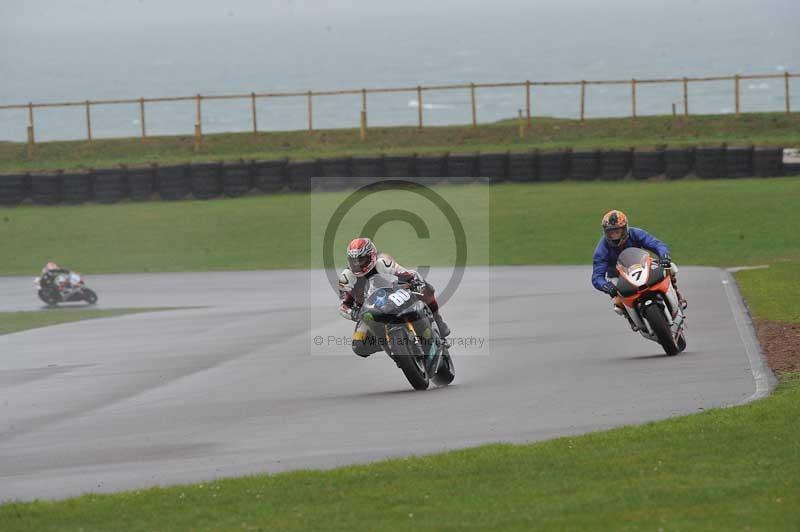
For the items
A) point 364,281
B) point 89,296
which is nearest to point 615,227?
point 364,281

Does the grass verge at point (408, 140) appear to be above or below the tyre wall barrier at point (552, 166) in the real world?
above

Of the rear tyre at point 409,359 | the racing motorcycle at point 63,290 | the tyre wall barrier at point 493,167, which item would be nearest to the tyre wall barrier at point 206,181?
the tyre wall barrier at point 493,167

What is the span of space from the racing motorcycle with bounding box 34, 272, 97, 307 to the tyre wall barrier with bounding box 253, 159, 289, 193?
1293 centimetres

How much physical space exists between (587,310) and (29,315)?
10.8m

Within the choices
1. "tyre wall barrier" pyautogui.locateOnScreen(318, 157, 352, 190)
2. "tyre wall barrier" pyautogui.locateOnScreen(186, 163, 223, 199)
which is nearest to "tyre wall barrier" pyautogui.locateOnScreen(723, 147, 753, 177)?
"tyre wall barrier" pyautogui.locateOnScreen(318, 157, 352, 190)

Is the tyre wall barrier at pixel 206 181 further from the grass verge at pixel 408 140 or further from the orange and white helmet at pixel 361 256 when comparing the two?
the orange and white helmet at pixel 361 256

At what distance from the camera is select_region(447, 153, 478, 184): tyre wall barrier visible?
38062mm

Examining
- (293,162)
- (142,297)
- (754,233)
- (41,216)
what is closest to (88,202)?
(41,216)

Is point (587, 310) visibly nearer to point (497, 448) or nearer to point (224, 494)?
point (497, 448)

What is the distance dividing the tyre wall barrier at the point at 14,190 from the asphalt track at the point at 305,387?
54.3ft

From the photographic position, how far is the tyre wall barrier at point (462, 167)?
38.1m

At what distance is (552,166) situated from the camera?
38375mm

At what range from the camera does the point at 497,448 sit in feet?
32.0

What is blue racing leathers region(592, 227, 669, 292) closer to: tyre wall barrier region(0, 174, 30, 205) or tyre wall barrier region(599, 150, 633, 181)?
tyre wall barrier region(599, 150, 633, 181)
